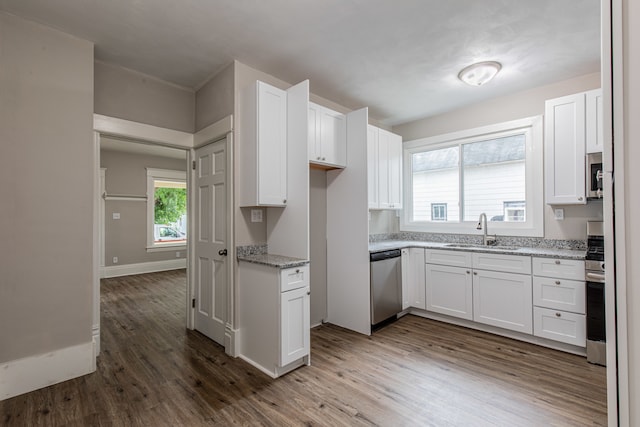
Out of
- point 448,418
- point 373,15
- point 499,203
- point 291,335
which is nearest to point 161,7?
point 373,15

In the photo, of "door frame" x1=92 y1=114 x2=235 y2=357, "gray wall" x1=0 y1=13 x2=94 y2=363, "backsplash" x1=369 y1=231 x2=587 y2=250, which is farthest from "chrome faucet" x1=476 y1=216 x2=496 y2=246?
"gray wall" x1=0 y1=13 x2=94 y2=363

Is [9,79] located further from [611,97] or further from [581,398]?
[581,398]

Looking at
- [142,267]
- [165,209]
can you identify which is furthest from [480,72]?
[142,267]

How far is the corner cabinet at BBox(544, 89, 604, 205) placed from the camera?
9.25 ft

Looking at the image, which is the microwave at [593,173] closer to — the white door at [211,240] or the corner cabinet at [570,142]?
the corner cabinet at [570,142]

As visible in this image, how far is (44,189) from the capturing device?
2.30 m

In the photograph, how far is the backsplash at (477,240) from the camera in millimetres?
3236

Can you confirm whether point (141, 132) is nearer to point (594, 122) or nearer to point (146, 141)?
point (146, 141)

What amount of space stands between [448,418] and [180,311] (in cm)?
351

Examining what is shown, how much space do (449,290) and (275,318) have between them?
2211 millimetres

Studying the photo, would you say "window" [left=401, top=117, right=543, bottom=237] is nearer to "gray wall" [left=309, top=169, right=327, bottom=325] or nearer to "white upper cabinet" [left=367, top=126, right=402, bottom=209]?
"white upper cabinet" [left=367, top=126, right=402, bottom=209]

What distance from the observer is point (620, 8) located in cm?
68

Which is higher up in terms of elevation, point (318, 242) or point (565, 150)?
point (565, 150)

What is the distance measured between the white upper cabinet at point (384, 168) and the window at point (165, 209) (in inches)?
210
